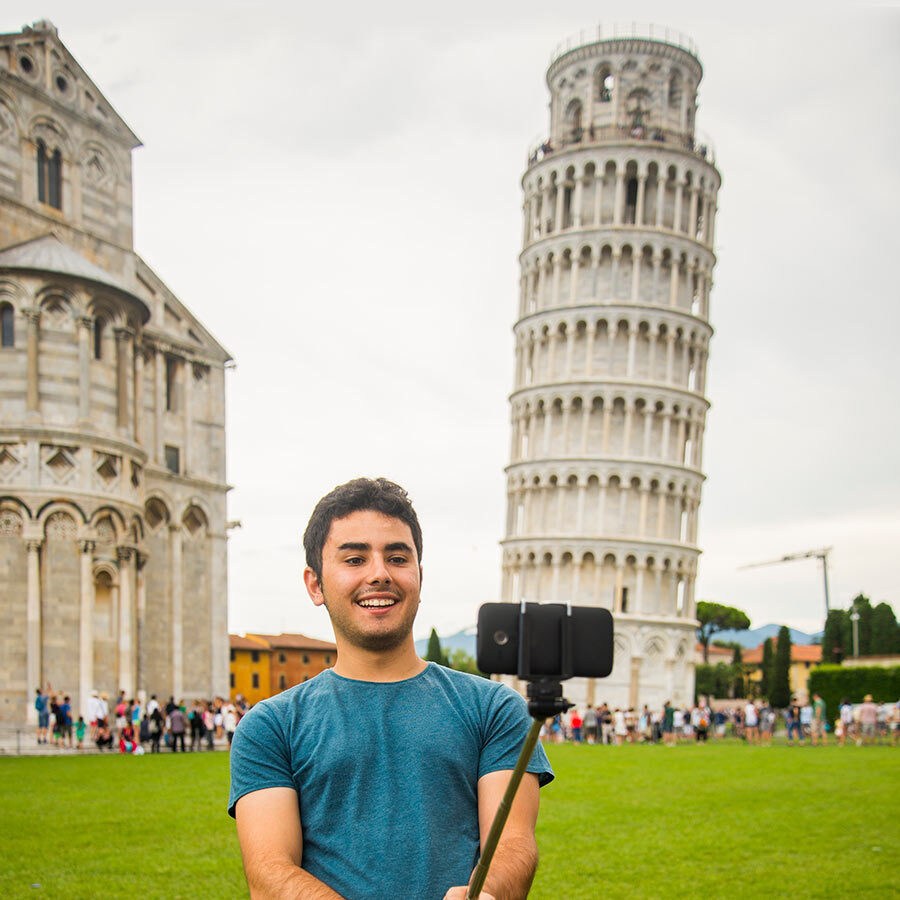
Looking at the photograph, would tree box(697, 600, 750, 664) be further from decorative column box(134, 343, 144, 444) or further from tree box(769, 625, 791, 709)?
decorative column box(134, 343, 144, 444)

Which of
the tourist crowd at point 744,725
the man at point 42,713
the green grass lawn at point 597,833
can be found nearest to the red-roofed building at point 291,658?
the tourist crowd at point 744,725

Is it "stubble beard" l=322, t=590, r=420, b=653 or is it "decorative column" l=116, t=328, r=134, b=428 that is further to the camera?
"decorative column" l=116, t=328, r=134, b=428

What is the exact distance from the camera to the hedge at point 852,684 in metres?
50.0

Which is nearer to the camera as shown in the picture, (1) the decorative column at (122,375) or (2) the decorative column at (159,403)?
(1) the decorative column at (122,375)

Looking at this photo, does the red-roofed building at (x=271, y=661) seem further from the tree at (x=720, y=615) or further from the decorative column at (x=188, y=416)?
the decorative column at (x=188, y=416)

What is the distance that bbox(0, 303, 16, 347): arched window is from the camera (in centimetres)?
3206

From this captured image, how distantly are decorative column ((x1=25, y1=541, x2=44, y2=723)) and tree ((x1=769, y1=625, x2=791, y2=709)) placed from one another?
5375 cm

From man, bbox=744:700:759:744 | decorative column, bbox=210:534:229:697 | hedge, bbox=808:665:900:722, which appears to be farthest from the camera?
hedge, bbox=808:665:900:722

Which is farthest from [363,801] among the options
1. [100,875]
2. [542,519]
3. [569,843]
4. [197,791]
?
[542,519]

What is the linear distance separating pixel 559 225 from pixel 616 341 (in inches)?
281

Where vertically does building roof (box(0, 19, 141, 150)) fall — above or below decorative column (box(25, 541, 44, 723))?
above

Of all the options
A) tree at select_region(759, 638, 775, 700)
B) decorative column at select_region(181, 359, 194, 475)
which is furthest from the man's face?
tree at select_region(759, 638, 775, 700)

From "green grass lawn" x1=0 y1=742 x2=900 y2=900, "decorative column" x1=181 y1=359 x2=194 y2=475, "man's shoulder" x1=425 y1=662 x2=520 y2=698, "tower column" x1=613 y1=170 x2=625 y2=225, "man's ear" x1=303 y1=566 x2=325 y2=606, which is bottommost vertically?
"green grass lawn" x1=0 y1=742 x2=900 y2=900

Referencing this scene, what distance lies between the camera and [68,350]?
1284 inches
